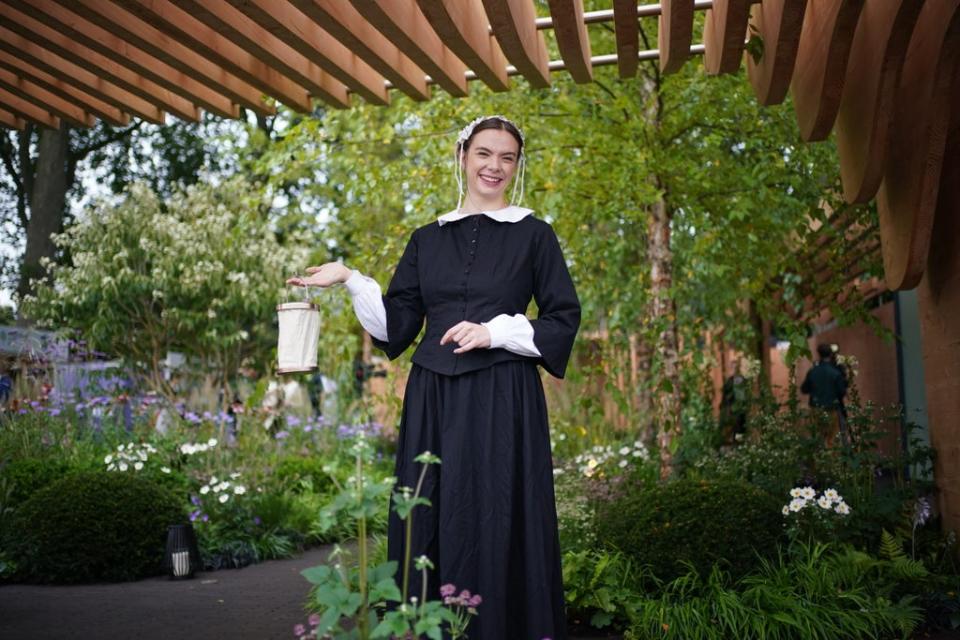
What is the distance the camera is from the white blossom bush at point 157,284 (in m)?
10.5

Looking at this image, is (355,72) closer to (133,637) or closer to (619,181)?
(619,181)

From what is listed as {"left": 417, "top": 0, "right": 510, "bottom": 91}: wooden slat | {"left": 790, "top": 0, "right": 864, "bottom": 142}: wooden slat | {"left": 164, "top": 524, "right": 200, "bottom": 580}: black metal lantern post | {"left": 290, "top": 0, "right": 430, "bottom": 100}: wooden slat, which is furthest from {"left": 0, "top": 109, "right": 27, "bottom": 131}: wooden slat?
{"left": 790, "top": 0, "right": 864, "bottom": 142}: wooden slat

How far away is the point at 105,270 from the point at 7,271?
7.12 metres

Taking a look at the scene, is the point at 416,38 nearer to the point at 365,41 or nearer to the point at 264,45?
the point at 365,41

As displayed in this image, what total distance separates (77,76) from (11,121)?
1.96 feet

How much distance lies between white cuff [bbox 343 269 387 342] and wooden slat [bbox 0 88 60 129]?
224 centimetres

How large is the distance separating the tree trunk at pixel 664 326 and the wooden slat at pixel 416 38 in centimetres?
189

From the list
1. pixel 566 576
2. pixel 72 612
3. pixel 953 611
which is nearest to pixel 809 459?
pixel 953 611

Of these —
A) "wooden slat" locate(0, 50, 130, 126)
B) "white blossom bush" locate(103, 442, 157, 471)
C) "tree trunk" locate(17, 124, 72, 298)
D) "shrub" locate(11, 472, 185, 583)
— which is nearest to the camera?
"wooden slat" locate(0, 50, 130, 126)

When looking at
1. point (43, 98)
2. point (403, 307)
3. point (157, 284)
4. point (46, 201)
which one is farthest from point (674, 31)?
point (46, 201)

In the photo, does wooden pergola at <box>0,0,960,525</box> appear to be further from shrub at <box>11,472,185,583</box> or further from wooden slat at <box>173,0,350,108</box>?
shrub at <box>11,472,185,583</box>

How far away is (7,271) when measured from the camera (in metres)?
16.6

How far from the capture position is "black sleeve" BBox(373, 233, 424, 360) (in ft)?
8.76

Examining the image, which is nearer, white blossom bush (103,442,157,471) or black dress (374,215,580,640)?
black dress (374,215,580,640)
